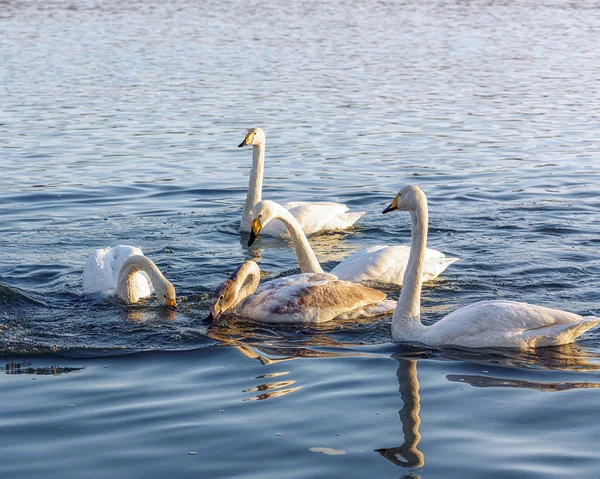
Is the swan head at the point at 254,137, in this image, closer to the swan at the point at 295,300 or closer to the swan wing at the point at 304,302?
the swan at the point at 295,300

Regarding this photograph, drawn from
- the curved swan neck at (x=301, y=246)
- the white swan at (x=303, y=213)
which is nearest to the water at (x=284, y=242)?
the white swan at (x=303, y=213)

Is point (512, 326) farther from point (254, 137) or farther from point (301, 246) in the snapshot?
point (254, 137)

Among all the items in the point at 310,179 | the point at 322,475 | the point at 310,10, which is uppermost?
the point at 310,10

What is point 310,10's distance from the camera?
46406 millimetres

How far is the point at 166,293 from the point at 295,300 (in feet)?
4.24

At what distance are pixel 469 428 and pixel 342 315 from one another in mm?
3011

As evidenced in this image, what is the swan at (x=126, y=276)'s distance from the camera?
33.0 ft

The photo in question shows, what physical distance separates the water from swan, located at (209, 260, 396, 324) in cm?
21

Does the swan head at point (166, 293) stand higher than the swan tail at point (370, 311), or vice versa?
the swan head at point (166, 293)

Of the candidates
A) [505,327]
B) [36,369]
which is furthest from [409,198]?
[36,369]

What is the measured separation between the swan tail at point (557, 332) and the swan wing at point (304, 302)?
1.84m

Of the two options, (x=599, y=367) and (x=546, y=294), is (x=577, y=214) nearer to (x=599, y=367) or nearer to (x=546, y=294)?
(x=546, y=294)

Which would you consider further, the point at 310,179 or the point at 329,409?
the point at 310,179

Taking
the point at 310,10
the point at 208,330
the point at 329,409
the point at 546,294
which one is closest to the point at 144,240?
the point at 208,330
